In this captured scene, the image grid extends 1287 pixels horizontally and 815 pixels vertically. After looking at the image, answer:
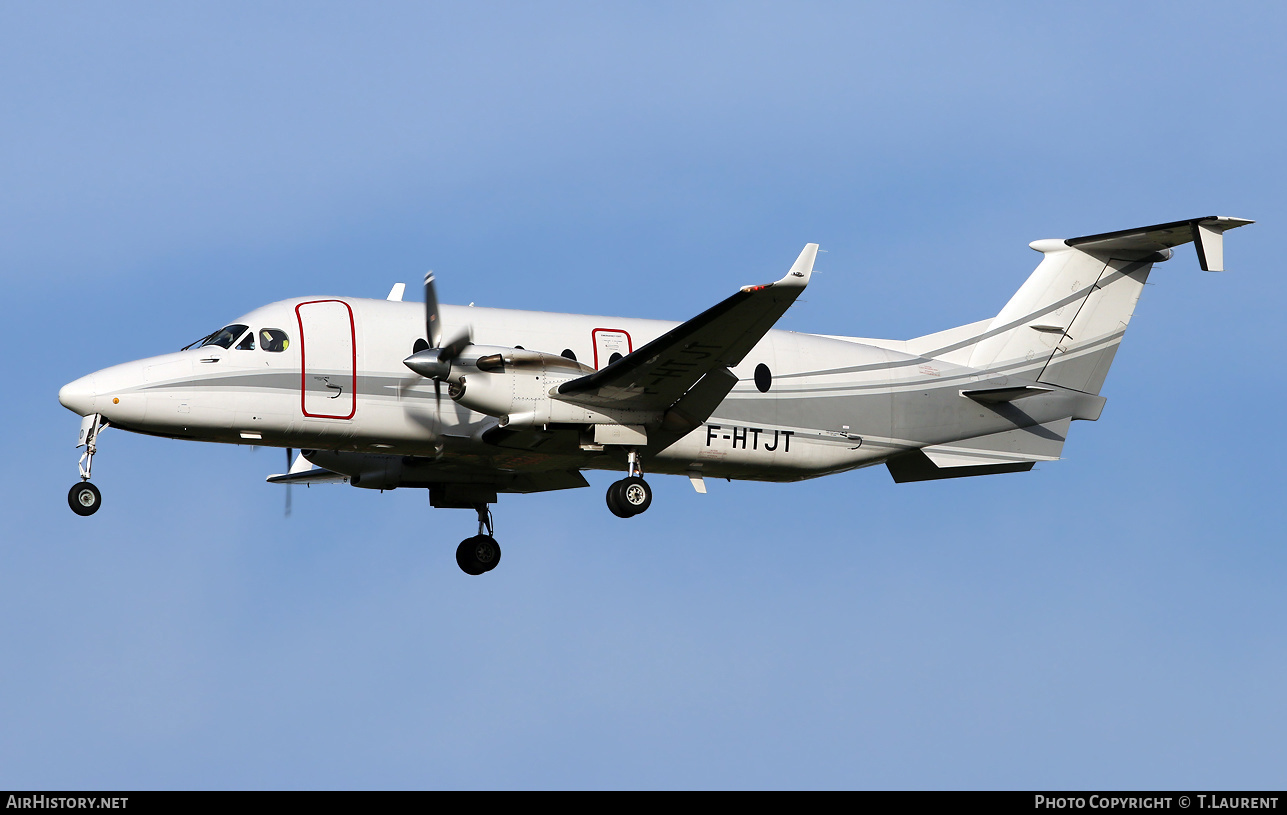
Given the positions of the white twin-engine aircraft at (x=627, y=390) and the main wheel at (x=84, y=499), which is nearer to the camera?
the main wheel at (x=84, y=499)

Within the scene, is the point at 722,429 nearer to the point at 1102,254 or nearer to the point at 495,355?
the point at 495,355

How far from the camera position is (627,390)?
68.3ft

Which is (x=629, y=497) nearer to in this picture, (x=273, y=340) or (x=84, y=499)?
(x=273, y=340)

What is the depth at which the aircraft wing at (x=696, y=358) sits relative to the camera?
18.9 m

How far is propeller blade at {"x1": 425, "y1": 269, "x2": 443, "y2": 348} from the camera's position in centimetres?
2036

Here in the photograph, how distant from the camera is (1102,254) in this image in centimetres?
2542

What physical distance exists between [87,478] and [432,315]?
502cm

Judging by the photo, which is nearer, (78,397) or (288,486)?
(78,397)

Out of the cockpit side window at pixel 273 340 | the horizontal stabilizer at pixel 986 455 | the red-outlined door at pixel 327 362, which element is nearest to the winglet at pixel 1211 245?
the horizontal stabilizer at pixel 986 455

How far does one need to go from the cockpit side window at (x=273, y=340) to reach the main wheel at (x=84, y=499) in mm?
2934

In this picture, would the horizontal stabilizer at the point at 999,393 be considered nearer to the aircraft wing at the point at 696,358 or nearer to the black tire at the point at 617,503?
the aircraft wing at the point at 696,358
